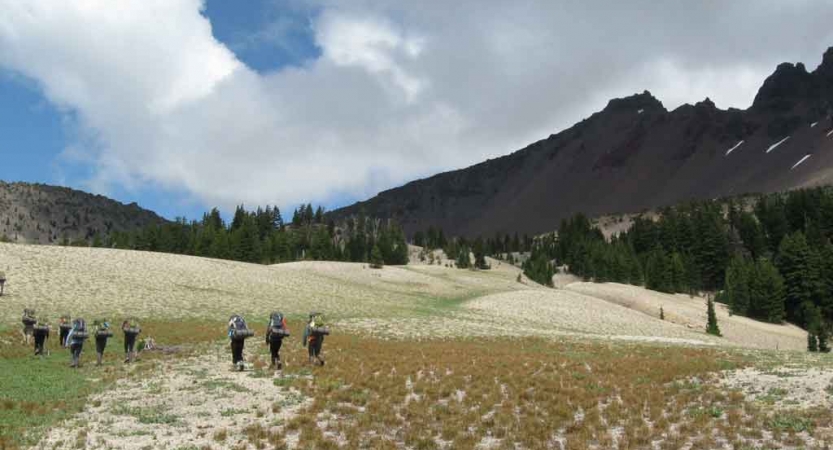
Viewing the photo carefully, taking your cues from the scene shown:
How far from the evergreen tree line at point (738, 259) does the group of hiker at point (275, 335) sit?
89007 millimetres

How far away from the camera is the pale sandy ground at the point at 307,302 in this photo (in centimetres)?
4656

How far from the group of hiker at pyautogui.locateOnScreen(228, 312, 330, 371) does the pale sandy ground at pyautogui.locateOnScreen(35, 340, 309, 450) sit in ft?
3.52

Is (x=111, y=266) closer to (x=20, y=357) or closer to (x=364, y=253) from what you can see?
(x=20, y=357)

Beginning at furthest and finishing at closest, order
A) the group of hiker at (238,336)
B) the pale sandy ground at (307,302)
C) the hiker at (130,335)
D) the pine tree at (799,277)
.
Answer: the pine tree at (799,277)
the pale sandy ground at (307,302)
the hiker at (130,335)
the group of hiker at (238,336)

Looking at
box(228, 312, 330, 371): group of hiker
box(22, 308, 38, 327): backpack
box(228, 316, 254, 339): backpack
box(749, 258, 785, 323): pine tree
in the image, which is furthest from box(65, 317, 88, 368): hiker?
box(749, 258, 785, 323): pine tree

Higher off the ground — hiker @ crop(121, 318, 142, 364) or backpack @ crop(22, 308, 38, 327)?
backpack @ crop(22, 308, 38, 327)

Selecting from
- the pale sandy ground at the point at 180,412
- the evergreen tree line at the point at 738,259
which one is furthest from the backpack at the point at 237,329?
the evergreen tree line at the point at 738,259

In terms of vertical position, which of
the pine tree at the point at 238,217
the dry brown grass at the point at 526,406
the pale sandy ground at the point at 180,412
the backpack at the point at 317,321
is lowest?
the dry brown grass at the point at 526,406

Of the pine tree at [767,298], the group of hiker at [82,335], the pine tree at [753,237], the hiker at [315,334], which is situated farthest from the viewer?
the pine tree at [753,237]

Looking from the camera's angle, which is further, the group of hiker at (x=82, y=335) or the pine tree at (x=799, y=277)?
the pine tree at (x=799, y=277)

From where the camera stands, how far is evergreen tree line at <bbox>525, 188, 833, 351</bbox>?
109688 millimetres

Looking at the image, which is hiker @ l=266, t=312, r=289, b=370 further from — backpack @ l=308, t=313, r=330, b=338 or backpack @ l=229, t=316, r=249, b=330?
backpack @ l=308, t=313, r=330, b=338

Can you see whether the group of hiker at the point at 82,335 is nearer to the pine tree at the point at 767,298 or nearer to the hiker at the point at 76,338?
the hiker at the point at 76,338

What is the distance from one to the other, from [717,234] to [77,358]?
146966mm
